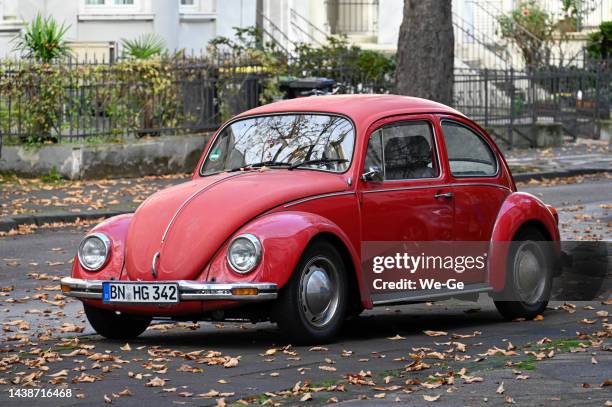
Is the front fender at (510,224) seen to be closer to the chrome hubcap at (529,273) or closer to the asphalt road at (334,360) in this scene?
the chrome hubcap at (529,273)

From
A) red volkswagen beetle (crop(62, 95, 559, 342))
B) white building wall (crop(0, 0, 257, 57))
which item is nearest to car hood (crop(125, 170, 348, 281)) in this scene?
red volkswagen beetle (crop(62, 95, 559, 342))

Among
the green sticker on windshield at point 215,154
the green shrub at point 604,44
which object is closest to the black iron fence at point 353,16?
the green shrub at point 604,44

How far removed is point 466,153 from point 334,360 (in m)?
2.62

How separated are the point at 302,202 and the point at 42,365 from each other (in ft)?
6.40

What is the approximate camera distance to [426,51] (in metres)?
21.8

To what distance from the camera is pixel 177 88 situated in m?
22.9

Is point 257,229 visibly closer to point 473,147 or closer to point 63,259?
point 473,147

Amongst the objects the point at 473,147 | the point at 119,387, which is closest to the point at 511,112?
the point at 473,147

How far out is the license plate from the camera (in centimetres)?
888

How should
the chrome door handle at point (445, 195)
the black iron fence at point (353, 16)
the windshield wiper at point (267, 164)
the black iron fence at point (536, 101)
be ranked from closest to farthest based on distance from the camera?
the windshield wiper at point (267, 164)
the chrome door handle at point (445, 195)
the black iron fence at point (536, 101)
the black iron fence at point (353, 16)

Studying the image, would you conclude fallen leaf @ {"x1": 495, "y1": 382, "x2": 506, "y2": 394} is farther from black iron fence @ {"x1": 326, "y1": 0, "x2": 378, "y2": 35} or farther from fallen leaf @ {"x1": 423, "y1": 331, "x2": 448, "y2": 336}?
black iron fence @ {"x1": 326, "y1": 0, "x2": 378, "y2": 35}

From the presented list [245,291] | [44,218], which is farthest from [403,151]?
[44,218]

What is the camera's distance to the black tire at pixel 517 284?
34.1ft

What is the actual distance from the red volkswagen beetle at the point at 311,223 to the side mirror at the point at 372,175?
1 centimetres
